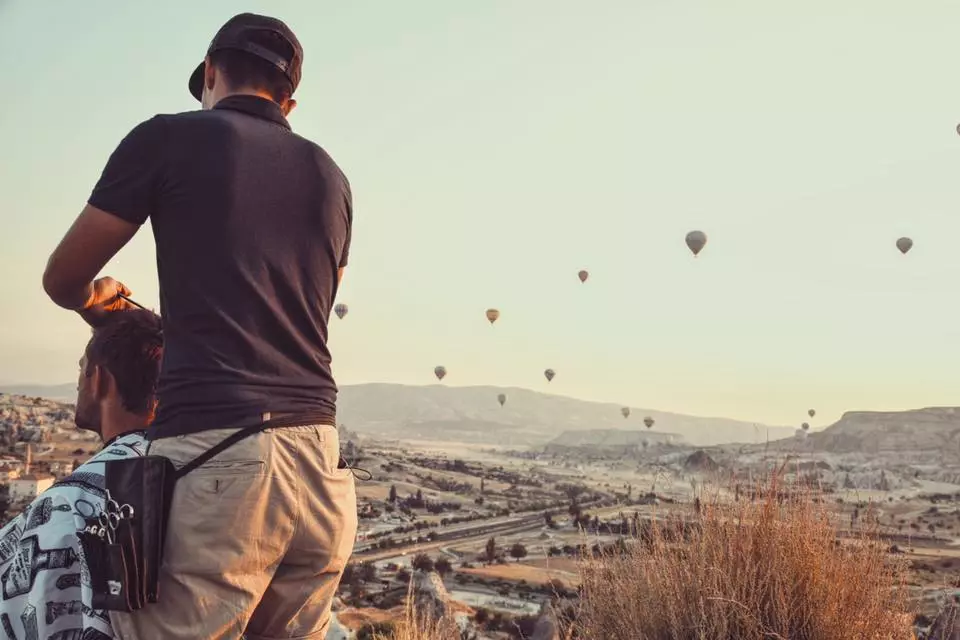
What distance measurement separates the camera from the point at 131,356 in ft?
8.23

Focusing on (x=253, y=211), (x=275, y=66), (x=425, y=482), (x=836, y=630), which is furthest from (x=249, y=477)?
(x=425, y=482)

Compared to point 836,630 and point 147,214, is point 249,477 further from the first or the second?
point 836,630

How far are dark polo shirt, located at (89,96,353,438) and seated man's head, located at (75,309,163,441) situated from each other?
1.02ft

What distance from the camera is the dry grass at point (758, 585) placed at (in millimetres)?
4402

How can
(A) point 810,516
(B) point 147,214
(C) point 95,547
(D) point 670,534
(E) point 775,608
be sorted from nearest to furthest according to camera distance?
(C) point 95,547 < (B) point 147,214 < (E) point 775,608 < (A) point 810,516 < (D) point 670,534

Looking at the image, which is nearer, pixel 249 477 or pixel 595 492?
pixel 249 477

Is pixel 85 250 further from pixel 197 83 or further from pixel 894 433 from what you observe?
pixel 894 433

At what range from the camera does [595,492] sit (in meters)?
60.3

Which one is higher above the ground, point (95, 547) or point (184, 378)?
point (184, 378)

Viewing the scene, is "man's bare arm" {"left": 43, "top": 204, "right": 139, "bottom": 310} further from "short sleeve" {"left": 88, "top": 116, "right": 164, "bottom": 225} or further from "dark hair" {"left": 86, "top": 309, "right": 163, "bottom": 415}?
"dark hair" {"left": 86, "top": 309, "right": 163, "bottom": 415}

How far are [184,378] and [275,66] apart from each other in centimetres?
95

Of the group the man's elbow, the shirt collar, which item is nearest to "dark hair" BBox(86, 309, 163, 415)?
the man's elbow

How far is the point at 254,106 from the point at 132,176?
16.8 inches

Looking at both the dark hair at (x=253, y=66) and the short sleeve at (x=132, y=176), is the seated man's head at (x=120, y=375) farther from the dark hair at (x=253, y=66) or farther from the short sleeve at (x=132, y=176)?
the dark hair at (x=253, y=66)
